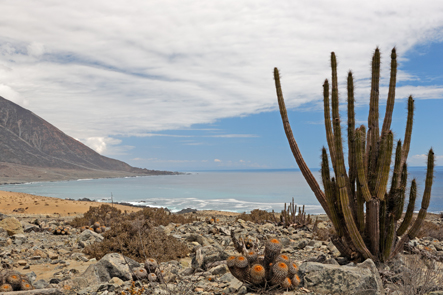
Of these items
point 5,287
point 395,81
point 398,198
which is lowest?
point 5,287

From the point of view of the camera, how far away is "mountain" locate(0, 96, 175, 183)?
135m

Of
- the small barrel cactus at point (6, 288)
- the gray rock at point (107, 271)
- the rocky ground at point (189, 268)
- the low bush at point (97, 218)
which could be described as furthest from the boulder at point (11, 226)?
the small barrel cactus at point (6, 288)

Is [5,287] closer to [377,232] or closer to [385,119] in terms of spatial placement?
[377,232]

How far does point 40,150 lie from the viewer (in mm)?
163250

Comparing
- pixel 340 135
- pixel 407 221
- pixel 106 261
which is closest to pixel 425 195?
pixel 407 221

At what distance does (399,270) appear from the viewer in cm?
533

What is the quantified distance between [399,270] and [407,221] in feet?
3.80

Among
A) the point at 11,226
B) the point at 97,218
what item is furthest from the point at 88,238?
the point at 97,218

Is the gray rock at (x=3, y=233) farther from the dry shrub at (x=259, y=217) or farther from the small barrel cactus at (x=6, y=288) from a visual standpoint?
the dry shrub at (x=259, y=217)

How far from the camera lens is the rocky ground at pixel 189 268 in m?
4.46

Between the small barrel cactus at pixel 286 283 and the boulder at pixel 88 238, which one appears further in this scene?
the boulder at pixel 88 238

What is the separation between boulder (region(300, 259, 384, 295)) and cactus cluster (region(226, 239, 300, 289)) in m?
0.28

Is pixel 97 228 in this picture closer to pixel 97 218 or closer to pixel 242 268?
pixel 97 218

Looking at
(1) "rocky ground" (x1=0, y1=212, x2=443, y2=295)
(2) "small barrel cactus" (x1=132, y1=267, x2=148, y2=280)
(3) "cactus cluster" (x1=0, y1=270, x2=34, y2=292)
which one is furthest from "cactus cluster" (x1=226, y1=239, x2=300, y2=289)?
(3) "cactus cluster" (x1=0, y1=270, x2=34, y2=292)
